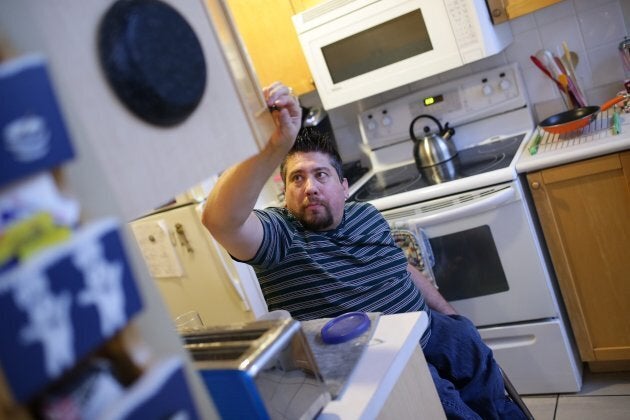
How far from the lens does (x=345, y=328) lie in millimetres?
1065

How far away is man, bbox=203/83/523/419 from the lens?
1371 millimetres

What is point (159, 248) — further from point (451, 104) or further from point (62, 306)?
point (62, 306)

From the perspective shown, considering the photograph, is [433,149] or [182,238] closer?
[433,149]

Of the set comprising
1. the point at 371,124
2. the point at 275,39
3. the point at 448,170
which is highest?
the point at 275,39

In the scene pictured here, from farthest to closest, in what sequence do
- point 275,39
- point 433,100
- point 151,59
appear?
1. point 433,100
2. point 275,39
3. point 151,59

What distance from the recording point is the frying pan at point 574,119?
202 cm

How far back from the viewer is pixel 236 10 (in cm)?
250

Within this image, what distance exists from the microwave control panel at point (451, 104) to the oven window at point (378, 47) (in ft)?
1.34

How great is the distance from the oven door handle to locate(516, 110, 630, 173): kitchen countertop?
0.36ft

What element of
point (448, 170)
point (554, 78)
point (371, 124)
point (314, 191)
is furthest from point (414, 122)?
point (314, 191)

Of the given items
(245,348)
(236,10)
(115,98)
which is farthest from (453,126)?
(115,98)

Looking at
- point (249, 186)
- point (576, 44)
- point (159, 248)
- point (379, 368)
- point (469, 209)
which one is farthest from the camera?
point (159, 248)

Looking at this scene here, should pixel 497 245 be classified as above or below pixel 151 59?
below

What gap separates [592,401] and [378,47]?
1678mm
